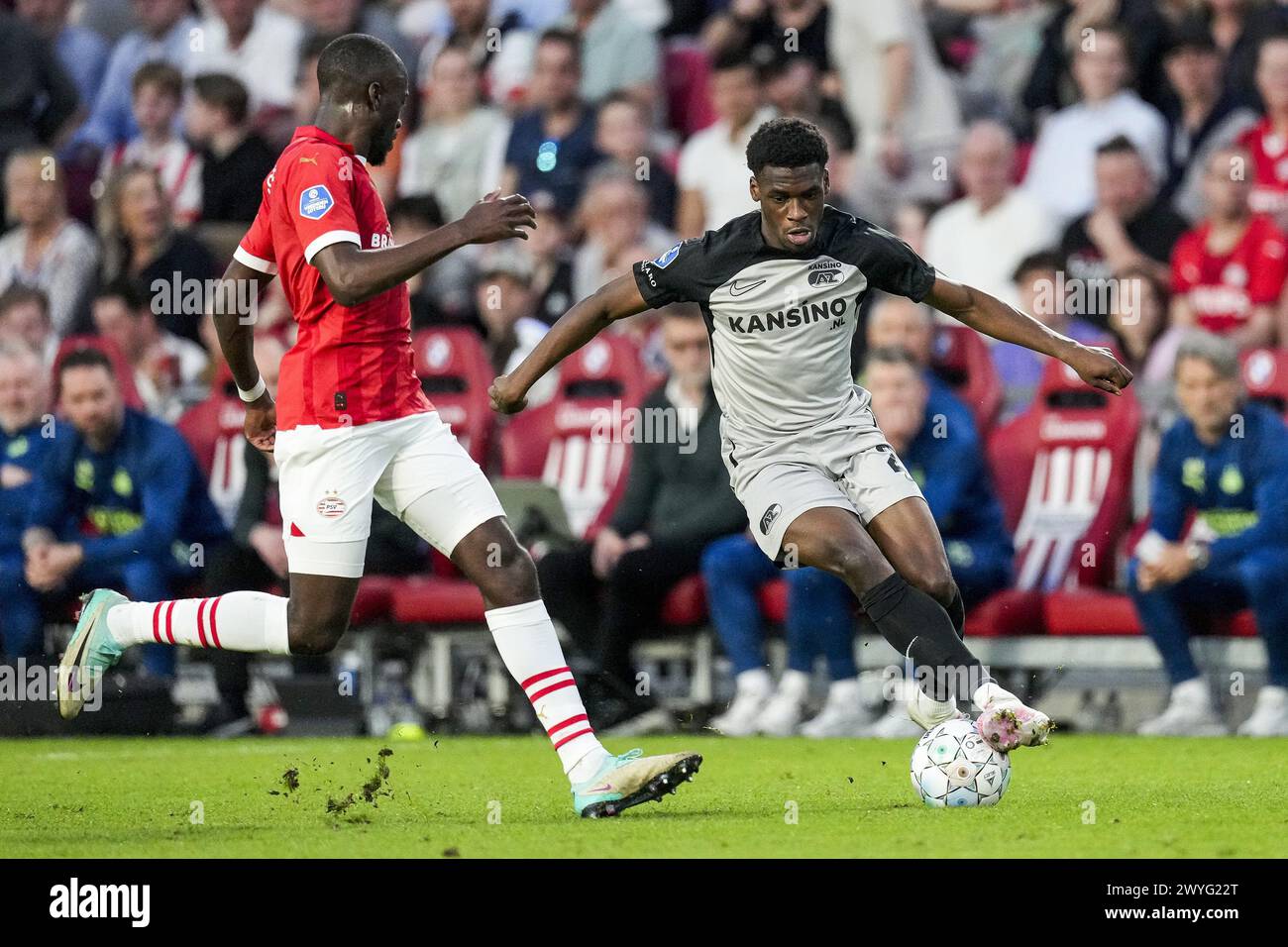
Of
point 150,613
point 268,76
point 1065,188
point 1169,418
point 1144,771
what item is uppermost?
point 268,76

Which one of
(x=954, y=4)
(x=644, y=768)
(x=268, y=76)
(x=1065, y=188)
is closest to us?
(x=644, y=768)

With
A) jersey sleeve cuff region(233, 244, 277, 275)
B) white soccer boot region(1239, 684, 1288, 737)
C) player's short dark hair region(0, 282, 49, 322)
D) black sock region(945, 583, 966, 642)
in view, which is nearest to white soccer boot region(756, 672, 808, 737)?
white soccer boot region(1239, 684, 1288, 737)

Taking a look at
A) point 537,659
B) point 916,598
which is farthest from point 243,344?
point 916,598

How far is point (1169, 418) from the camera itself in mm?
11344

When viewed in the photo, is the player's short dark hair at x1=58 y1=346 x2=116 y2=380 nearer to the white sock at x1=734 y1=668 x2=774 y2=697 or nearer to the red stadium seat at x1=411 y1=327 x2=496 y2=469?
the red stadium seat at x1=411 y1=327 x2=496 y2=469

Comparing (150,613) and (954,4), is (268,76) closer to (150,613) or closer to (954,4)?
(954,4)

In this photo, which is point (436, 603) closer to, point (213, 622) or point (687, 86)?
point (213, 622)

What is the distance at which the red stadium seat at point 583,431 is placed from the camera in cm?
1212

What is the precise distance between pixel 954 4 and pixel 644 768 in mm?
9048

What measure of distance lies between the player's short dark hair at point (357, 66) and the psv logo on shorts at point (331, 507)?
1.27 metres

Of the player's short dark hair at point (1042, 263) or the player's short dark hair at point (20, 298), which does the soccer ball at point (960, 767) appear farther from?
the player's short dark hair at point (20, 298)

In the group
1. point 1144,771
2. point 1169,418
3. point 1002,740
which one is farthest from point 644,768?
point 1169,418

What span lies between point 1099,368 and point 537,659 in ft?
6.62

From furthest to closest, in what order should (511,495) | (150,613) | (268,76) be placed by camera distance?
(268,76)
(511,495)
(150,613)
